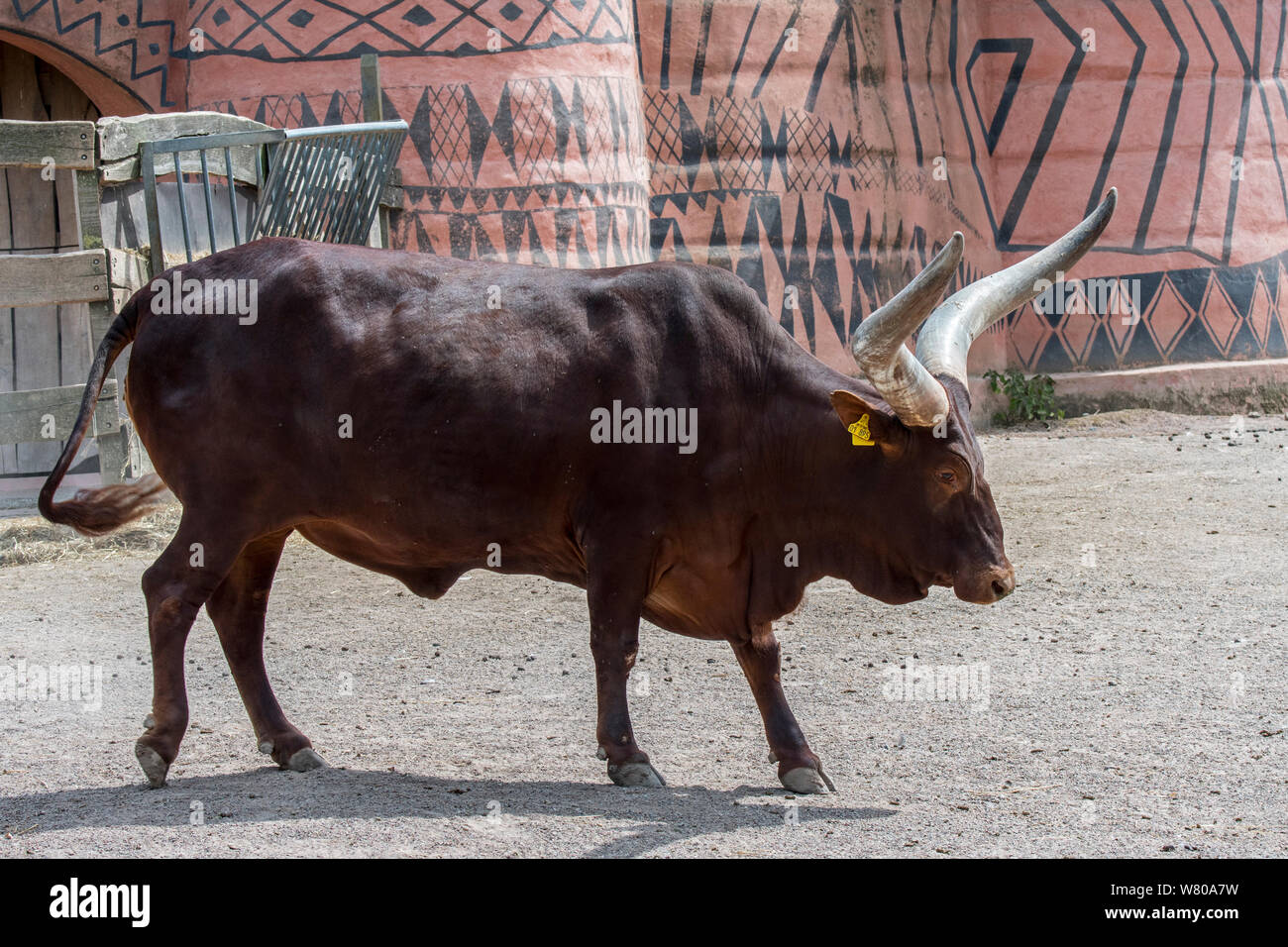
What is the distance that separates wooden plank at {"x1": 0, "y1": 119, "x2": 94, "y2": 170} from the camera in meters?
8.41

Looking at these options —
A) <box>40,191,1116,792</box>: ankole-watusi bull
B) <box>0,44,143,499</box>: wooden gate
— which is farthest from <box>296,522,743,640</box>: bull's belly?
<box>0,44,143,499</box>: wooden gate

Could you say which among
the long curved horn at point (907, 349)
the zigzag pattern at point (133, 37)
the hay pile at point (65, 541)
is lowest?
the hay pile at point (65, 541)

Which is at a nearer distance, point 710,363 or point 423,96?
point 710,363

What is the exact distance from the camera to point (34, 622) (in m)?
7.25

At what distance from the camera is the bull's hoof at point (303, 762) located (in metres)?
4.89

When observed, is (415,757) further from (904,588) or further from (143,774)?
(904,588)

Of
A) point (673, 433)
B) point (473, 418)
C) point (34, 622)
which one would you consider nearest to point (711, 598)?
point (673, 433)

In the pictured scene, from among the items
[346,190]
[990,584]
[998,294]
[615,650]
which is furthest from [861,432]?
[346,190]

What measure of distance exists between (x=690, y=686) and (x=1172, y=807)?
7.52 feet

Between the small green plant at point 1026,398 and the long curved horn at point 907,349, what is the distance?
31.8 feet

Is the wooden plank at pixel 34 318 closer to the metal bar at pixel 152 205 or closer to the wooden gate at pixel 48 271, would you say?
the wooden gate at pixel 48 271

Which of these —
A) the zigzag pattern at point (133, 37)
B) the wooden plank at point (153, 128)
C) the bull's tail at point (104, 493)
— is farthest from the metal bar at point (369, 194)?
the bull's tail at point (104, 493)

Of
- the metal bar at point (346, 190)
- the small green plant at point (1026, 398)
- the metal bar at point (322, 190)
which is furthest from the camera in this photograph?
the small green plant at point (1026, 398)

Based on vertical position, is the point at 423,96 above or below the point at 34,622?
above
